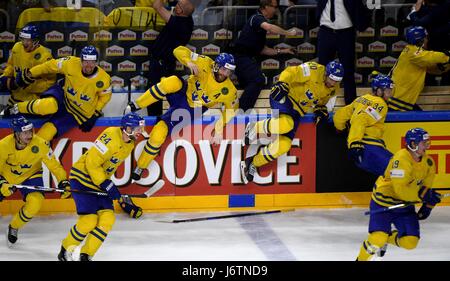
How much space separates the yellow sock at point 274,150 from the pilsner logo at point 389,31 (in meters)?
1.94

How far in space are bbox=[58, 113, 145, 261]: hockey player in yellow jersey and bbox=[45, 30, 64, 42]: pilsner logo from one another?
2.30m

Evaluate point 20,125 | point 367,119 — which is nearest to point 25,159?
point 20,125

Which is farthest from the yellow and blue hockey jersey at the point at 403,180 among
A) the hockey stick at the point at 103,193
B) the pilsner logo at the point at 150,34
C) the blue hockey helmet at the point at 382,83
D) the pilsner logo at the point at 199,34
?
the pilsner logo at the point at 150,34

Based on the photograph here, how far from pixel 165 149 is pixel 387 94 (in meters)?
2.47

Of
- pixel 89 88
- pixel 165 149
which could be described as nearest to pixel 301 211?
pixel 165 149

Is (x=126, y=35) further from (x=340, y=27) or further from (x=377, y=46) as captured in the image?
(x=377, y=46)

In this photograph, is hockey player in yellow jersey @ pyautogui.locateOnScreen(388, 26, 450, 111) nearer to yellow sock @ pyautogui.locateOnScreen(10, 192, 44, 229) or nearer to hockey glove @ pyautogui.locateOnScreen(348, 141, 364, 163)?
hockey glove @ pyautogui.locateOnScreen(348, 141, 364, 163)

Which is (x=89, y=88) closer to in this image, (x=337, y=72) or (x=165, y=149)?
(x=165, y=149)

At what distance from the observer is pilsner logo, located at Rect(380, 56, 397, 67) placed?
45.2 feet

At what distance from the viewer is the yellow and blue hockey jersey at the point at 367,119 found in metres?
12.2

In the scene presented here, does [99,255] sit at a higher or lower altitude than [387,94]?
lower

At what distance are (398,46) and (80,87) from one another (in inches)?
151

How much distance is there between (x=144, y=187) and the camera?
41.8 feet
